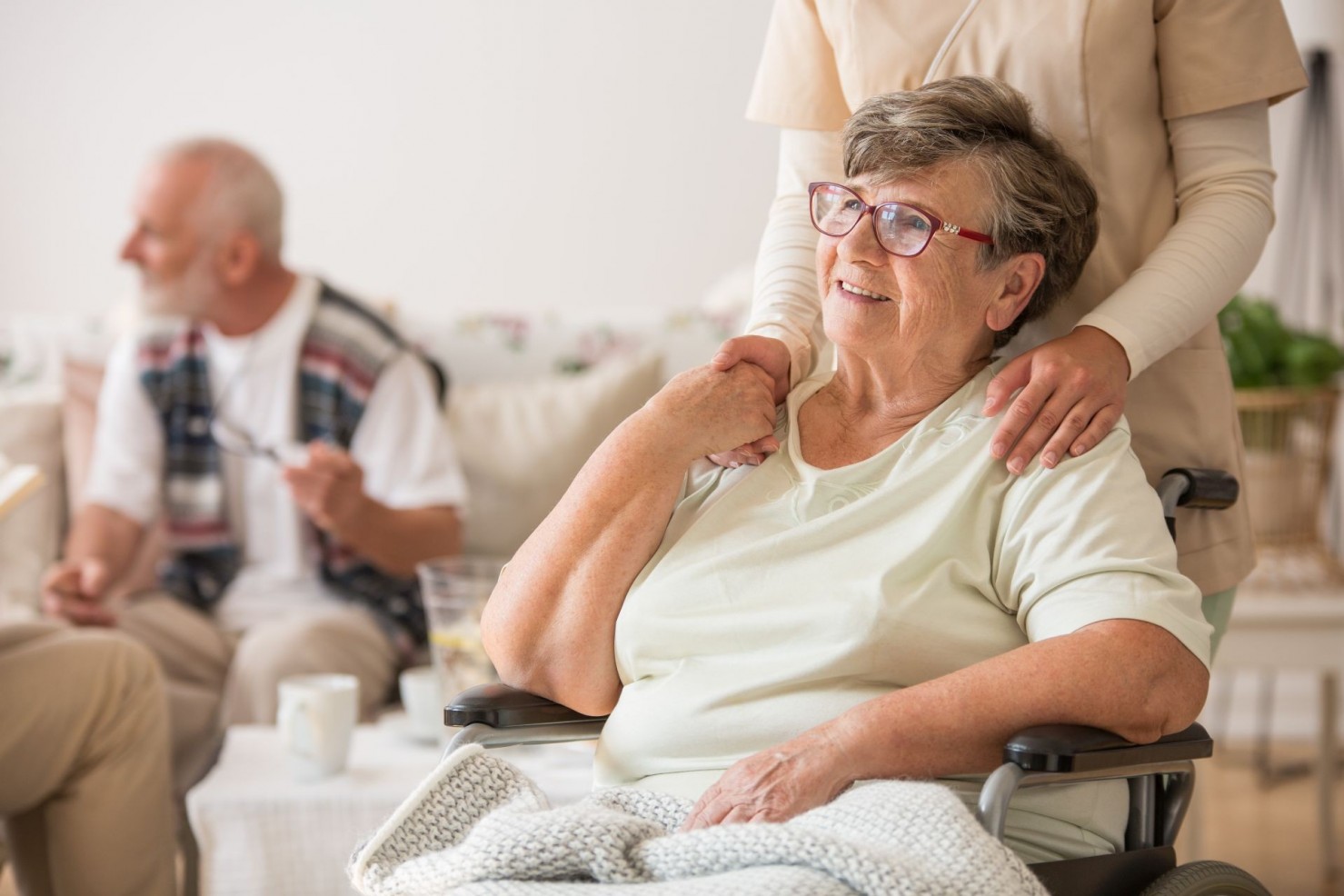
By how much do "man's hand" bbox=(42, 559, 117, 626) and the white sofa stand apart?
15cm

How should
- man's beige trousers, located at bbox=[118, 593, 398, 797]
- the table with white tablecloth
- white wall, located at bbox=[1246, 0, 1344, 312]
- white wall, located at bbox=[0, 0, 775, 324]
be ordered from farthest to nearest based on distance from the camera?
white wall, located at bbox=[0, 0, 775, 324]
white wall, located at bbox=[1246, 0, 1344, 312]
man's beige trousers, located at bbox=[118, 593, 398, 797]
the table with white tablecloth

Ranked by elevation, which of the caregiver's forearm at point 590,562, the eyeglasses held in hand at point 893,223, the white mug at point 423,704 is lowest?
the white mug at point 423,704

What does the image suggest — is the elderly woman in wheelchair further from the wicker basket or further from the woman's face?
the wicker basket

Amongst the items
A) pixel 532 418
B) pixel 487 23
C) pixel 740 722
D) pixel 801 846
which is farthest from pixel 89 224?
pixel 801 846

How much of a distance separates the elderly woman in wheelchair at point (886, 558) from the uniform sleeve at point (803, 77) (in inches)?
8.5

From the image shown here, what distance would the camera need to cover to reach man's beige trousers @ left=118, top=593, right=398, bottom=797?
2352 millimetres

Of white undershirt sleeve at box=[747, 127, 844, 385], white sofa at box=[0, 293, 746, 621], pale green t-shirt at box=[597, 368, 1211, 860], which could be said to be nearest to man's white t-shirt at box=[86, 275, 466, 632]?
white sofa at box=[0, 293, 746, 621]

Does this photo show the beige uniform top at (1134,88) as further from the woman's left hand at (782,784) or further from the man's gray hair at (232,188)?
the man's gray hair at (232,188)

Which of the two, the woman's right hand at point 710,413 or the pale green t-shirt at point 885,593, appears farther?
the woman's right hand at point 710,413

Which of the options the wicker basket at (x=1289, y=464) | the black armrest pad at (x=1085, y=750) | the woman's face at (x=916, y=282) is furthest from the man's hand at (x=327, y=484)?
the wicker basket at (x=1289, y=464)

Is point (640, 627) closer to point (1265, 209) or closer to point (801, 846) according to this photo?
point (801, 846)

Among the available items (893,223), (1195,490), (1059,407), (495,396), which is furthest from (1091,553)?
(495,396)

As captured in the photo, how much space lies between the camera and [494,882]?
105 cm

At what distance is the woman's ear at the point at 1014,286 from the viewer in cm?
133
